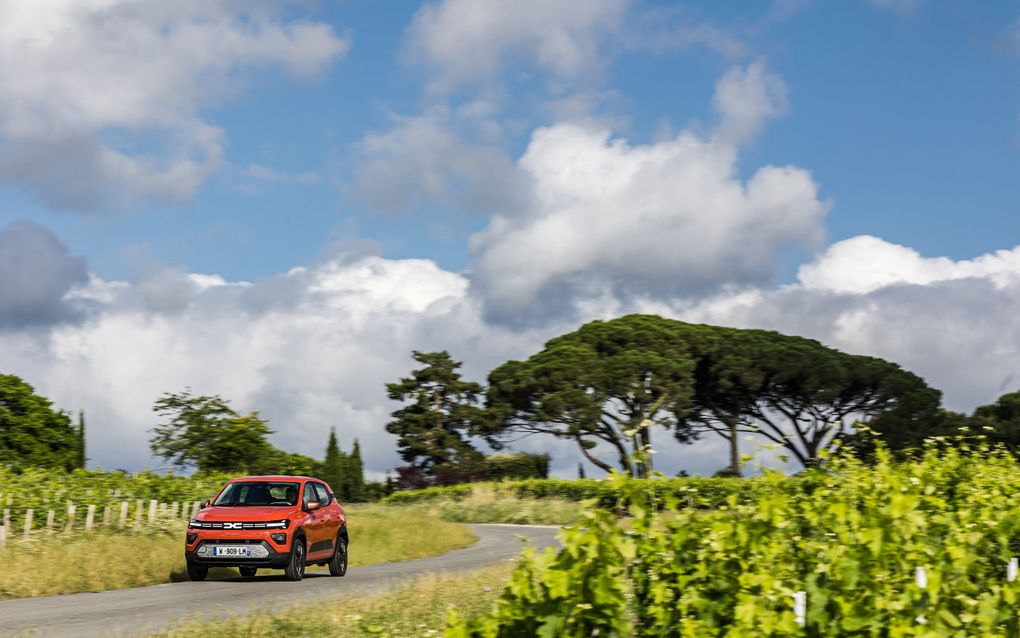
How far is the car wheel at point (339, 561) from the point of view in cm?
1950

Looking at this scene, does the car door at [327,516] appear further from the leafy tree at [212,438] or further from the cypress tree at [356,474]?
the cypress tree at [356,474]

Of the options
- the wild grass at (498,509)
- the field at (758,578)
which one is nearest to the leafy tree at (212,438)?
the wild grass at (498,509)

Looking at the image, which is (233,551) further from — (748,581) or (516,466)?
(516,466)

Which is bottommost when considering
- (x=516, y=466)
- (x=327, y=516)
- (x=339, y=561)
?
(x=339, y=561)

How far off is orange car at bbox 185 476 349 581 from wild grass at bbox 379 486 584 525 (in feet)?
74.2

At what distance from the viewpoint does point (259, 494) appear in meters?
18.6

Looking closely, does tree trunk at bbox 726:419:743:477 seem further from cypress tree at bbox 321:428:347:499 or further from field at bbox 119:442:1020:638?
field at bbox 119:442:1020:638

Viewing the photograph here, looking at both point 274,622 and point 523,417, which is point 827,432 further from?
point 274,622

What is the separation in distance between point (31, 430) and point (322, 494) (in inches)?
1833

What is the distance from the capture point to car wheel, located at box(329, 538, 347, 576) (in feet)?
64.0

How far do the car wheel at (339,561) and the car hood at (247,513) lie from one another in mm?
1849

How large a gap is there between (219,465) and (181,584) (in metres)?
23.1

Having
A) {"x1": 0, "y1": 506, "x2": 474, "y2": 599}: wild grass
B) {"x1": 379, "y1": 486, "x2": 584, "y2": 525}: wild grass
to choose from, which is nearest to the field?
{"x1": 0, "y1": 506, "x2": 474, "y2": 599}: wild grass

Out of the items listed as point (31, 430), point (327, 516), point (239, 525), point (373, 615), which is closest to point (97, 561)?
point (239, 525)
